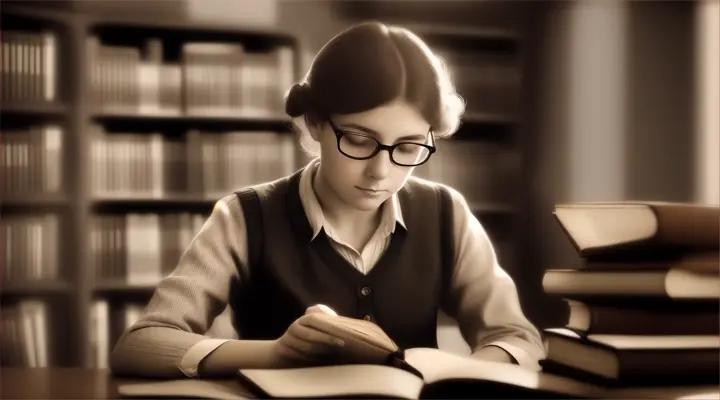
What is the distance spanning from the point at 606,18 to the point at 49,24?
2.06 metres

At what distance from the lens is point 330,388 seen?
608mm

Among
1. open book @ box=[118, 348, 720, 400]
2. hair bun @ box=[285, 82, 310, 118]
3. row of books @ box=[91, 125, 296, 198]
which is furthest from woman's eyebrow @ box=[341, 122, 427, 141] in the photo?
row of books @ box=[91, 125, 296, 198]

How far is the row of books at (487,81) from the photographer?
2.79 m

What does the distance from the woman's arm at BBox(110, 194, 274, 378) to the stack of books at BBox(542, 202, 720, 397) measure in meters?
0.33

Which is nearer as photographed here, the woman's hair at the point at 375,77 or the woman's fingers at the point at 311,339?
the woman's fingers at the point at 311,339

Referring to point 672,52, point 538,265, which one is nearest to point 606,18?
point 672,52

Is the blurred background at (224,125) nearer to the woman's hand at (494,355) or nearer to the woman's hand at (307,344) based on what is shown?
the woman's hand at (494,355)

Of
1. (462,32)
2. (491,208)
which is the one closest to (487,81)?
(462,32)

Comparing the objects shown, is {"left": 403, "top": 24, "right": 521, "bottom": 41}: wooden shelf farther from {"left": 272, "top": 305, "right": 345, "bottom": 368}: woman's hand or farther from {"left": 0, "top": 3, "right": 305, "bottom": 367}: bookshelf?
{"left": 272, "top": 305, "right": 345, "bottom": 368}: woman's hand

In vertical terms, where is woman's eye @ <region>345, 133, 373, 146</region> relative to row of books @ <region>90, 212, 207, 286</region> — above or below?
above

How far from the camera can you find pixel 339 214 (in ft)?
3.71

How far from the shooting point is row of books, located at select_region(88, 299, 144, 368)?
251cm

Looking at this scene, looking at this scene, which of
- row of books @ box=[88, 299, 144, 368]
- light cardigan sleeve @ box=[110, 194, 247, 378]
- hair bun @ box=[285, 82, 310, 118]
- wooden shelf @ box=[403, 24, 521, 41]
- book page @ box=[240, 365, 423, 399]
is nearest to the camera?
book page @ box=[240, 365, 423, 399]

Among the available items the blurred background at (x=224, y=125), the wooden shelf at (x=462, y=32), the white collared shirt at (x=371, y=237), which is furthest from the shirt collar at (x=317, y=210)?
the wooden shelf at (x=462, y=32)
